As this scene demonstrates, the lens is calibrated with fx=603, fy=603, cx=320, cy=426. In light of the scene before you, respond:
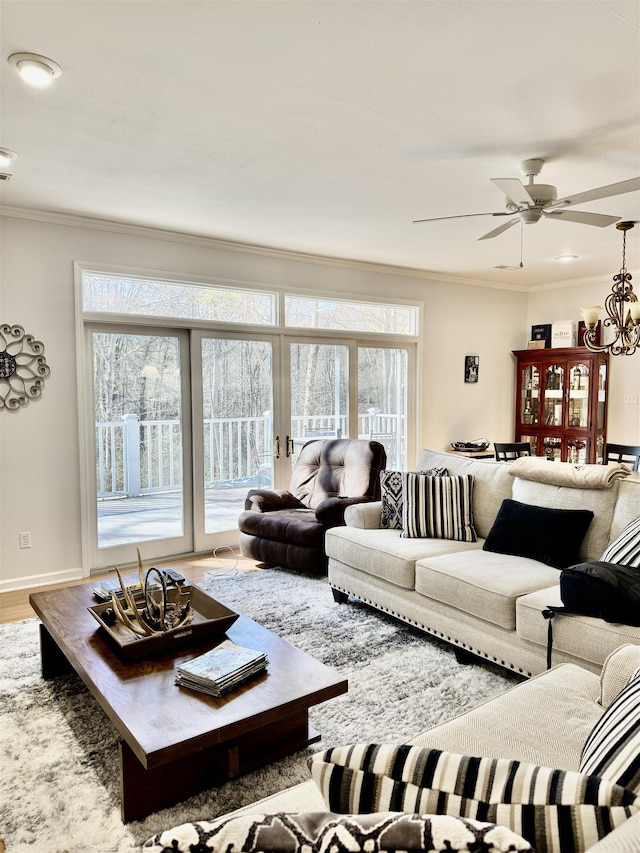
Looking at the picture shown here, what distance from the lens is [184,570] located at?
4.66 metres

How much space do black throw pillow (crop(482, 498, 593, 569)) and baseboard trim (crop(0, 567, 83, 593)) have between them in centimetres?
293

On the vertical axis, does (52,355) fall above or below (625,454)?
above

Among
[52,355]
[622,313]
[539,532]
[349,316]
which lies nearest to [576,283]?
[622,313]

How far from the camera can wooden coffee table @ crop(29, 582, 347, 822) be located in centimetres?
177

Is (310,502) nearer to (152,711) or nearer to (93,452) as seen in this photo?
(93,452)

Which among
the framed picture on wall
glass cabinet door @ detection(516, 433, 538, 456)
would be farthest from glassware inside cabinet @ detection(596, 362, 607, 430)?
the framed picture on wall

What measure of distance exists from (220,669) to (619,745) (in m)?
1.31

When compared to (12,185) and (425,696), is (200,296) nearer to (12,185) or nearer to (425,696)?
(12,185)

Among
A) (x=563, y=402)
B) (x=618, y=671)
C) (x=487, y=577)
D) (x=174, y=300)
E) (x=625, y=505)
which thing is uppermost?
(x=174, y=300)

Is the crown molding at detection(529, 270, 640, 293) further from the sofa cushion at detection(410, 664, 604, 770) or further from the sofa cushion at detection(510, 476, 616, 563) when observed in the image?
the sofa cushion at detection(410, 664, 604, 770)

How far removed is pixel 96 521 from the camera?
452cm

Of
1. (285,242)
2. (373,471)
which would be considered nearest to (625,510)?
(373,471)

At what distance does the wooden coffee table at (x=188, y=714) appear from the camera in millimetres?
1774

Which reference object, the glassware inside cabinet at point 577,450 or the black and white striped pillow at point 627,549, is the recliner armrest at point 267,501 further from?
the glassware inside cabinet at point 577,450
